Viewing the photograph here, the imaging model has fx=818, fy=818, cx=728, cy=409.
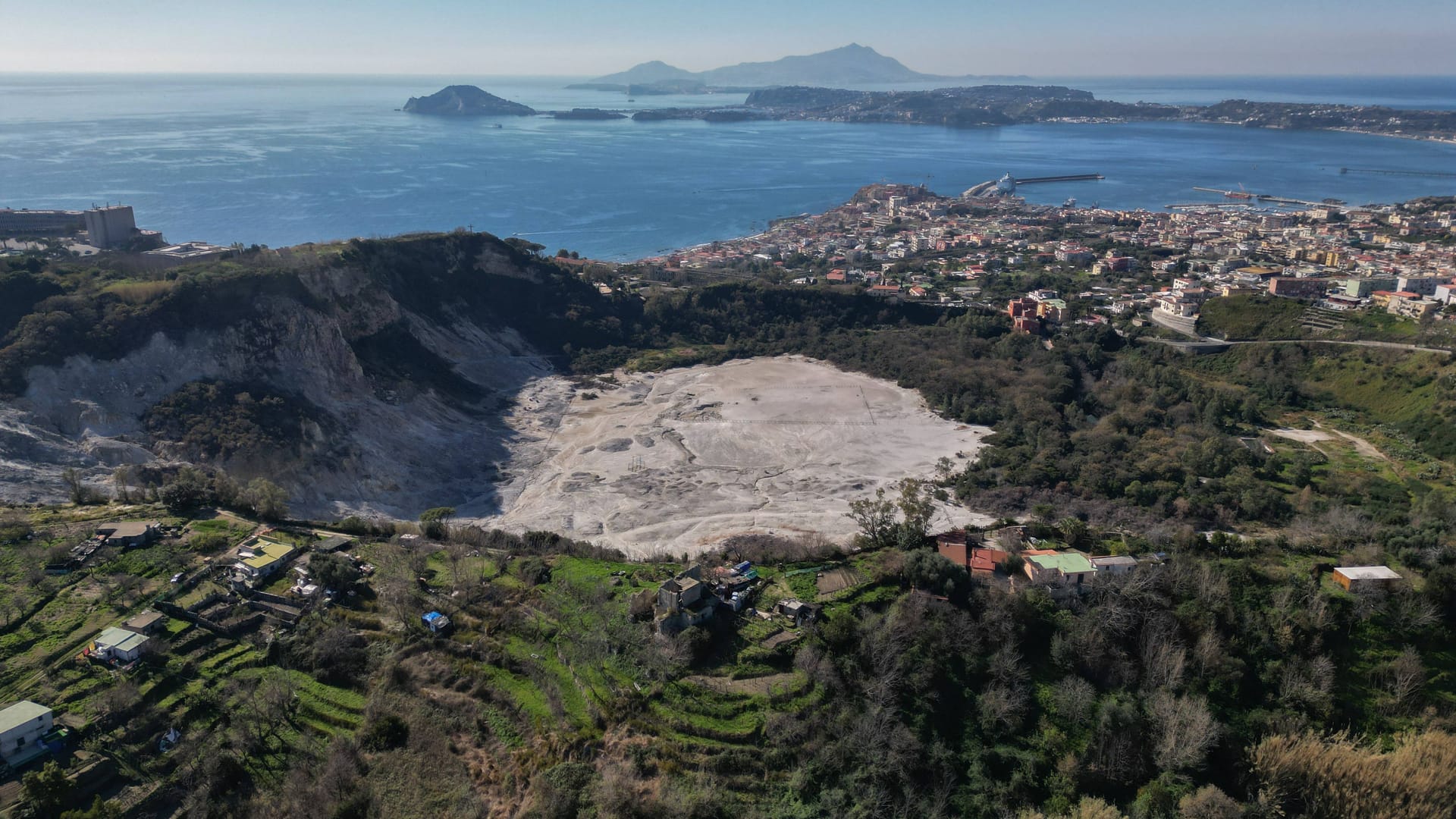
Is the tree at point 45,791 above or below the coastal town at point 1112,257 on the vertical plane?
below

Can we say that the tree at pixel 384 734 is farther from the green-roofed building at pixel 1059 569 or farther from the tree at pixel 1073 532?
the tree at pixel 1073 532

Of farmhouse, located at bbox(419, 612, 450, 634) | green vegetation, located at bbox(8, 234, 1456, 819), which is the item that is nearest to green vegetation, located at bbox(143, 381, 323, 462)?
green vegetation, located at bbox(8, 234, 1456, 819)

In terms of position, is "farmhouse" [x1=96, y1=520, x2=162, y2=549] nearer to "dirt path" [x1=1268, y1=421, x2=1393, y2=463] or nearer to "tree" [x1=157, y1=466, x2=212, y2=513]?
"tree" [x1=157, y1=466, x2=212, y2=513]

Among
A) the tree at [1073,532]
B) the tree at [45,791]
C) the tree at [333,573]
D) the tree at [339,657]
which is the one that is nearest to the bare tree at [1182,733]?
the tree at [1073,532]

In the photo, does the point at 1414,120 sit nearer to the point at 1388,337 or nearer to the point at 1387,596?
the point at 1388,337

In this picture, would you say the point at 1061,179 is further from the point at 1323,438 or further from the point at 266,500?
the point at 266,500

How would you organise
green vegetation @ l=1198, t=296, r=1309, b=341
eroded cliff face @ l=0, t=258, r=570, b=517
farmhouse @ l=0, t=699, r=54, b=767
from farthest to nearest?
green vegetation @ l=1198, t=296, r=1309, b=341 → eroded cliff face @ l=0, t=258, r=570, b=517 → farmhouse @ l=0, t=699, r=54, b=767
